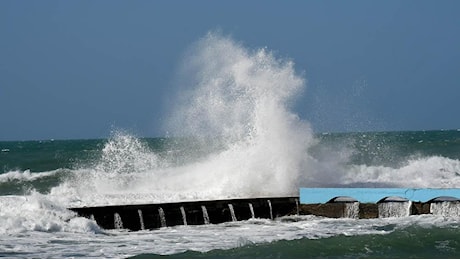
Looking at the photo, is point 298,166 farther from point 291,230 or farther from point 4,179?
point 4,179

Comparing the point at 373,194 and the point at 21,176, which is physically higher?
the point at 21,176

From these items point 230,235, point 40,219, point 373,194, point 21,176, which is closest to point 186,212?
point 230,235

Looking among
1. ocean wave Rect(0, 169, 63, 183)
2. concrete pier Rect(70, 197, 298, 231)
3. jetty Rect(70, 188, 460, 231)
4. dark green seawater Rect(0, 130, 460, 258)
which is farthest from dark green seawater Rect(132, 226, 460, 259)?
ocean wave Rect(0, 169, 63, 183)

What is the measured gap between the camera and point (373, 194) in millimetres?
13508

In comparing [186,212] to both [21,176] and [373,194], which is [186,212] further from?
[21,176]

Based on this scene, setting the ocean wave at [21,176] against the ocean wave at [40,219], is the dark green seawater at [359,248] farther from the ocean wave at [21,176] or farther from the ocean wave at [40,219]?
the ocean wave at [21,176]

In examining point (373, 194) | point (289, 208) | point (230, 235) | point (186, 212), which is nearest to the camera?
point (230, 235)

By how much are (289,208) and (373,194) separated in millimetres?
1431

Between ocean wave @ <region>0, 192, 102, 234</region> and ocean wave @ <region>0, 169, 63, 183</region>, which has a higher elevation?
ocean wave @ <region>0, 169, 63, 183</region>

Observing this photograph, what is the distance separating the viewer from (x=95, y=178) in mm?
19938

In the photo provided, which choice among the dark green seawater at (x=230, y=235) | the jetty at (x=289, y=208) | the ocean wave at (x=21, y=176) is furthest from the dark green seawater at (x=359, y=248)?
the ocean wave at (x=21, y=176)

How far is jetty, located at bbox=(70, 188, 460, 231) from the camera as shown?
12.4m

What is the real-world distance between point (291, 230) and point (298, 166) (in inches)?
203

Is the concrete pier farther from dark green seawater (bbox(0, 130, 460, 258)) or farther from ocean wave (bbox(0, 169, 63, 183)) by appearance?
ocean wave (bbox(0, 169, 63, 183))
